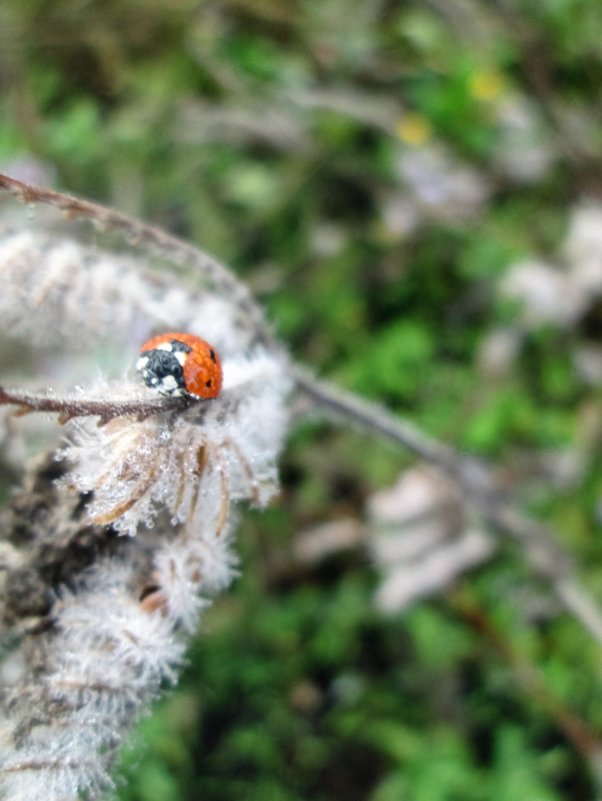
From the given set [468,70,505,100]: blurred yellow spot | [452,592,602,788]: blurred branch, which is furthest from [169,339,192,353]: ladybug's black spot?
[468,70,505,100]: blurred yellow spot

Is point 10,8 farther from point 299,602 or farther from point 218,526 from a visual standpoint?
point 218,526

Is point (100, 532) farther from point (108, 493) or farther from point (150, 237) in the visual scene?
point (150, 237)

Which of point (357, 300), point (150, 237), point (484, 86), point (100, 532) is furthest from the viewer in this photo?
point (484, 86)

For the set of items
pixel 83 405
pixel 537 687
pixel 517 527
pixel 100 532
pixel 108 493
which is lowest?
pixel 537 687

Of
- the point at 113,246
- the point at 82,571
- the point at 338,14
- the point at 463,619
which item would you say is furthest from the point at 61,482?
the point at 338,14

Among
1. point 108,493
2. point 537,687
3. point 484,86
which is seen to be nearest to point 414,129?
point 484,86

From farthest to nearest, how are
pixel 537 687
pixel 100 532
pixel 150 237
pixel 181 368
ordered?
pixel 537 687
pixel 150 237
pixel 100 532
pixel 181 368
